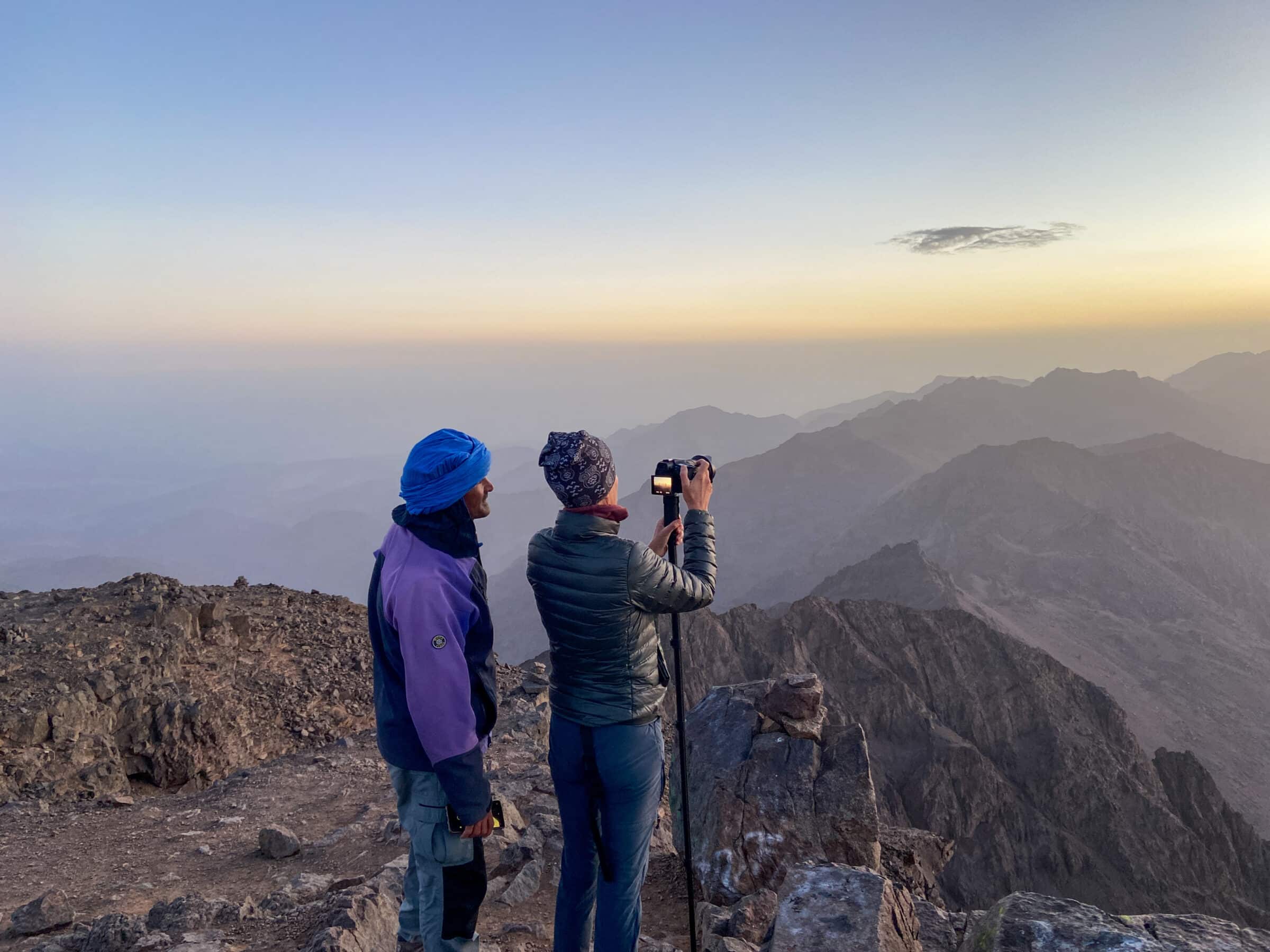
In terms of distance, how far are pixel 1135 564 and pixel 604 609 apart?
89484mm

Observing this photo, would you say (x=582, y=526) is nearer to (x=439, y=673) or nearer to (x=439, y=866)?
(x=439, y=673)

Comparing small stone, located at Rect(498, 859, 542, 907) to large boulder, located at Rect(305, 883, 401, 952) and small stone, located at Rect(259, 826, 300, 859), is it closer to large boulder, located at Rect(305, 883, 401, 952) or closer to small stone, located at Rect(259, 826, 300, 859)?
large boulder, located at Rect(305, 883, 401, 952)

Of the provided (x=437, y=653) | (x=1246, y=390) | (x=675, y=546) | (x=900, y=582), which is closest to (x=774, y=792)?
(x=675, y=546)

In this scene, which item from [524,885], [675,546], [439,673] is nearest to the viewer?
[439,673]

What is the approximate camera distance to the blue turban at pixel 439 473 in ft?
9.61

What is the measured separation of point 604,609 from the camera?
9.59 ft

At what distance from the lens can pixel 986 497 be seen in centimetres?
9331

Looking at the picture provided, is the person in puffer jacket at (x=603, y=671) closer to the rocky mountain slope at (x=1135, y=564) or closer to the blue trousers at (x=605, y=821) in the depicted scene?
the blue trousers at (x=605, y=821)

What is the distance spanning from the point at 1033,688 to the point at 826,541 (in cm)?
7116

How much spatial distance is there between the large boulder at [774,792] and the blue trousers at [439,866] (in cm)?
311

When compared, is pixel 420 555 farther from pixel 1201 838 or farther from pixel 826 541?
pixel 826 541

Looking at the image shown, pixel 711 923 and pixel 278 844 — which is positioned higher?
pixel 711 923

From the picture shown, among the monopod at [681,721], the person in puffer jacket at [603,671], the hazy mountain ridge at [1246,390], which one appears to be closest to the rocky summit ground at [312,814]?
the monopod at [681,721]

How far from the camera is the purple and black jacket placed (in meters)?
A: 2.73
